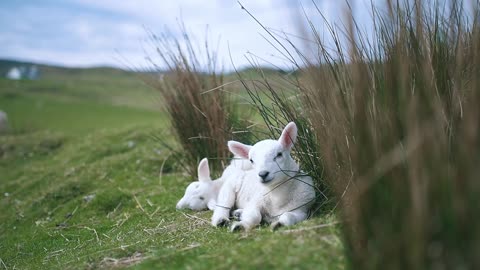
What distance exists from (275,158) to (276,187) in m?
0.30

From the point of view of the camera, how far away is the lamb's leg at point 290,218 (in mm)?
4453

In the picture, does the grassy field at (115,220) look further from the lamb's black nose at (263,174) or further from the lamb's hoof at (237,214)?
the lamb's black nose at (263,174)

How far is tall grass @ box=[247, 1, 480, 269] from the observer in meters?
2.38

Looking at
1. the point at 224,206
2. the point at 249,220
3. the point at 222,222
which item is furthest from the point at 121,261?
the point at 224,206

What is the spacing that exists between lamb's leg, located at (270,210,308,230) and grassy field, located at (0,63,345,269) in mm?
141

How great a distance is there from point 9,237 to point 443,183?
6.59 m

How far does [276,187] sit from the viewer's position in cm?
498

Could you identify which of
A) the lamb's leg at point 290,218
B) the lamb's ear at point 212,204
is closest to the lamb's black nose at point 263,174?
the lamb's leg at point 290,218

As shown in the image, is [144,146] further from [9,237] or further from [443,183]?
[443,183]

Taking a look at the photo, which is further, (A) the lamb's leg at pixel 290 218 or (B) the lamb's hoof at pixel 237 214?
(B) the lamb's hoof at pixel 237 214

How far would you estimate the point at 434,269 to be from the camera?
240 centimetres

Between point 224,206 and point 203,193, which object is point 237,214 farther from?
point 203,193

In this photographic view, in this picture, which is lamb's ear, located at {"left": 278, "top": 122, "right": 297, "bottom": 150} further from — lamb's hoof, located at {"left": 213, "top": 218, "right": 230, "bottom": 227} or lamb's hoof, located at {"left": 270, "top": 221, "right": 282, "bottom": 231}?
lamb's hoof, located at {"left": 213, "top": 218, "right": 230, "bottom": 227}

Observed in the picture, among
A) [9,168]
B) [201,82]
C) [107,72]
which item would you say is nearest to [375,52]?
[201,82]
